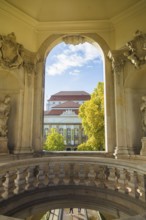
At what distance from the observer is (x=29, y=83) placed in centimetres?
674

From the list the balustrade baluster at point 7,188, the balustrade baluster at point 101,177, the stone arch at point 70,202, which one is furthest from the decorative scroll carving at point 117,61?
the balustrade baluster at point 7,188

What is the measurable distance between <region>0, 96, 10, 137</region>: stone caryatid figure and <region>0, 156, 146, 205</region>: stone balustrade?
6.51ft

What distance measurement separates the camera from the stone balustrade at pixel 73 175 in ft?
12.3

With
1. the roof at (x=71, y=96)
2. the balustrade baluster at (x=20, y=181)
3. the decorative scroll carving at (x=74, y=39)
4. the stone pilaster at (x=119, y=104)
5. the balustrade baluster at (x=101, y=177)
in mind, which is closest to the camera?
the balustrade baluster at (x=20, y=181)

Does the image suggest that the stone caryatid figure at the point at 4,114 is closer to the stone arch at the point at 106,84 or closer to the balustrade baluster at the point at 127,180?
the stone arch at the point at 106,84

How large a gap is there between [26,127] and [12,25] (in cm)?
348

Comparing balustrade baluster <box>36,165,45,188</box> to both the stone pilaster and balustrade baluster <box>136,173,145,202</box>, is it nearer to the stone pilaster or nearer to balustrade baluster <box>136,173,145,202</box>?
balustrade baluster <box>136,173,145,202</box>

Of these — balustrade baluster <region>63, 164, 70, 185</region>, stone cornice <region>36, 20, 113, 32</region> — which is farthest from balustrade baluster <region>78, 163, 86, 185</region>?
stone cornice <region>36, 20, 113, 32</region>

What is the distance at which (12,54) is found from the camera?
6.28 m

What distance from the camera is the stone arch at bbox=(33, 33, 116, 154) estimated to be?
6.60 meters

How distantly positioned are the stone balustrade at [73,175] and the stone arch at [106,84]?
173 cm

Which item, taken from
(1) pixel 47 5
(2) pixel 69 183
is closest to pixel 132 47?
(1) pixel 47 5

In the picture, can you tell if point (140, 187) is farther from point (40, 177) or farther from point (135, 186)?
point (40, 177)

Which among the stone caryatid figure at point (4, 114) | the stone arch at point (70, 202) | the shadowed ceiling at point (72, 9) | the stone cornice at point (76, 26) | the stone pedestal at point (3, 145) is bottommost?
the stone arch at point (70, 202)
